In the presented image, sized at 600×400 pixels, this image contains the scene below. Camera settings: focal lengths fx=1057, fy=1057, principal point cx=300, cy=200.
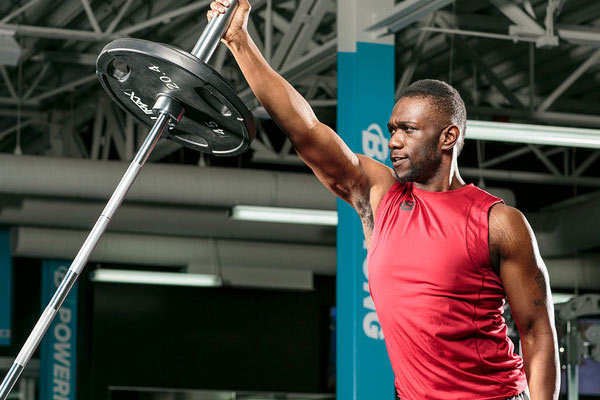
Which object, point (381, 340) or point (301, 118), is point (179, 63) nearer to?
point (301, 118)

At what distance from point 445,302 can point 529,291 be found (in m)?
0.20

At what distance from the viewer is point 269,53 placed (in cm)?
838

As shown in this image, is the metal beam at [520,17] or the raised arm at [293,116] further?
the metal beam at [520,17]

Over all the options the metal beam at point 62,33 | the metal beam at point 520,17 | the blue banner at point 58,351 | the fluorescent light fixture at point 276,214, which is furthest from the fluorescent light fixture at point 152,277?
the metal beam at point 520,17

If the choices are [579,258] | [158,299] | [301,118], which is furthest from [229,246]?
[301,118]

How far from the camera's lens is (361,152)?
21.5 ft

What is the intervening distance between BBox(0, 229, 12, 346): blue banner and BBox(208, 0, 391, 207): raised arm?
39.2 feet

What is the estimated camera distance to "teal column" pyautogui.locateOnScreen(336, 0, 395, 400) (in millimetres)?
6461

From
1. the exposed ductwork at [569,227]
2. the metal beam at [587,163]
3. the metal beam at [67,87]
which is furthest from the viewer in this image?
the metal beam at [587,163]

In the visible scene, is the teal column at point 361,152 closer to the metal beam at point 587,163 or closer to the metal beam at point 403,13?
the metal beam at point 403,13

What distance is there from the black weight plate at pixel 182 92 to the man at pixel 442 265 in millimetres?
157

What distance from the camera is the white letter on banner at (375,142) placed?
6582 mm

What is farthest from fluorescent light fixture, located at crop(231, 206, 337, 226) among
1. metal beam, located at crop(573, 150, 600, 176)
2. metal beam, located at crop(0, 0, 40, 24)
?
metal beam, located at crop(573, 150, 600, 176)

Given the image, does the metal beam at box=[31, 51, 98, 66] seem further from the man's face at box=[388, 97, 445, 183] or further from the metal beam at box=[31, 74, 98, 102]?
the man's face at box=[388, 97, 445, 183]
